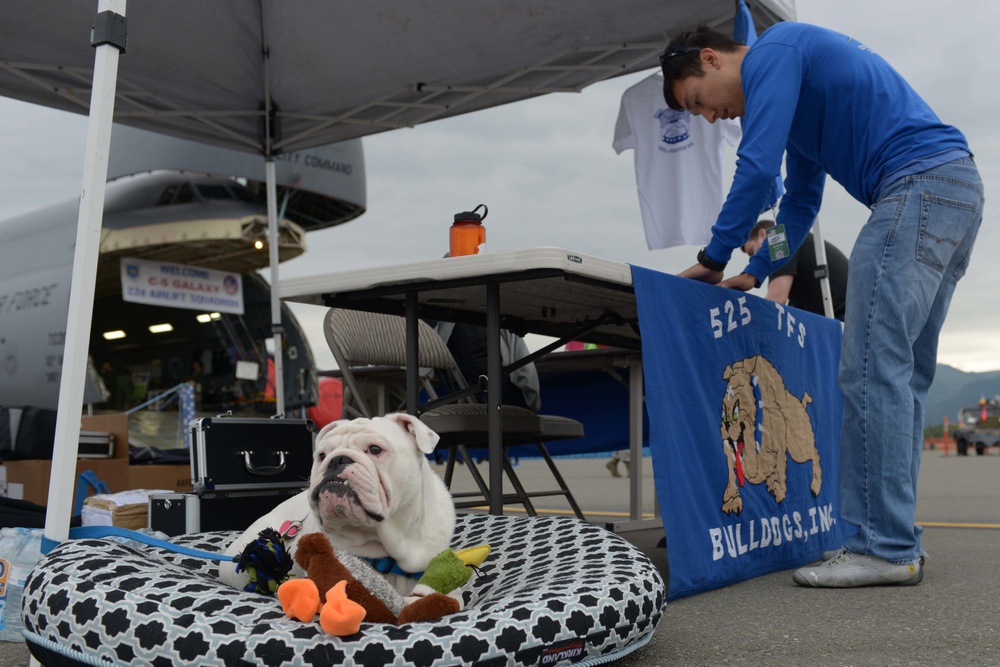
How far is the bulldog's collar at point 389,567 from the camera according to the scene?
2.04 metres

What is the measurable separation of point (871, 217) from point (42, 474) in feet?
12.8

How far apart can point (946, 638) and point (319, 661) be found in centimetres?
138

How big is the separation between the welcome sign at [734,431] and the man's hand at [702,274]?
0.03m

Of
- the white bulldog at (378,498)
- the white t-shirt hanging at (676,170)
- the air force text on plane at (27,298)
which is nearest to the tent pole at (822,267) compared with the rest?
the white t-shirt hanging at (676,170)

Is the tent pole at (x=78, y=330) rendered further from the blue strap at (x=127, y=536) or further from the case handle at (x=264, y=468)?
the case handle at (x=264, y=468)

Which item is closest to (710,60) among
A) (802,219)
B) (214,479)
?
(802,219)

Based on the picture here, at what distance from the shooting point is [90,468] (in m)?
4.38

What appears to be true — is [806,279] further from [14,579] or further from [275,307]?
[14,579]

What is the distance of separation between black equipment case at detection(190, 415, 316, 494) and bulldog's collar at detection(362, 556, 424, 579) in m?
1.26

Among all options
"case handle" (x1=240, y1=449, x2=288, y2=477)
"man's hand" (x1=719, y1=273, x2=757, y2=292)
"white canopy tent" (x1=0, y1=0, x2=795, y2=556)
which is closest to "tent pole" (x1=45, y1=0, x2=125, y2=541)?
"case handle" (x1=240, y1=449, x2=288, y2=477)

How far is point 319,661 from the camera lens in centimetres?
143

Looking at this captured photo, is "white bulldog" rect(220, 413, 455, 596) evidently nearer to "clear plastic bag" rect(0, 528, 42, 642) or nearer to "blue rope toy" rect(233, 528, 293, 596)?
"blue rope toy" rect(233, 528, 293, 596)

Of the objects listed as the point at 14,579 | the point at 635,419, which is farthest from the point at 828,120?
the point at 14,579

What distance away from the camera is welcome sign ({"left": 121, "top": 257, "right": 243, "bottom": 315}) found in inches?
461
